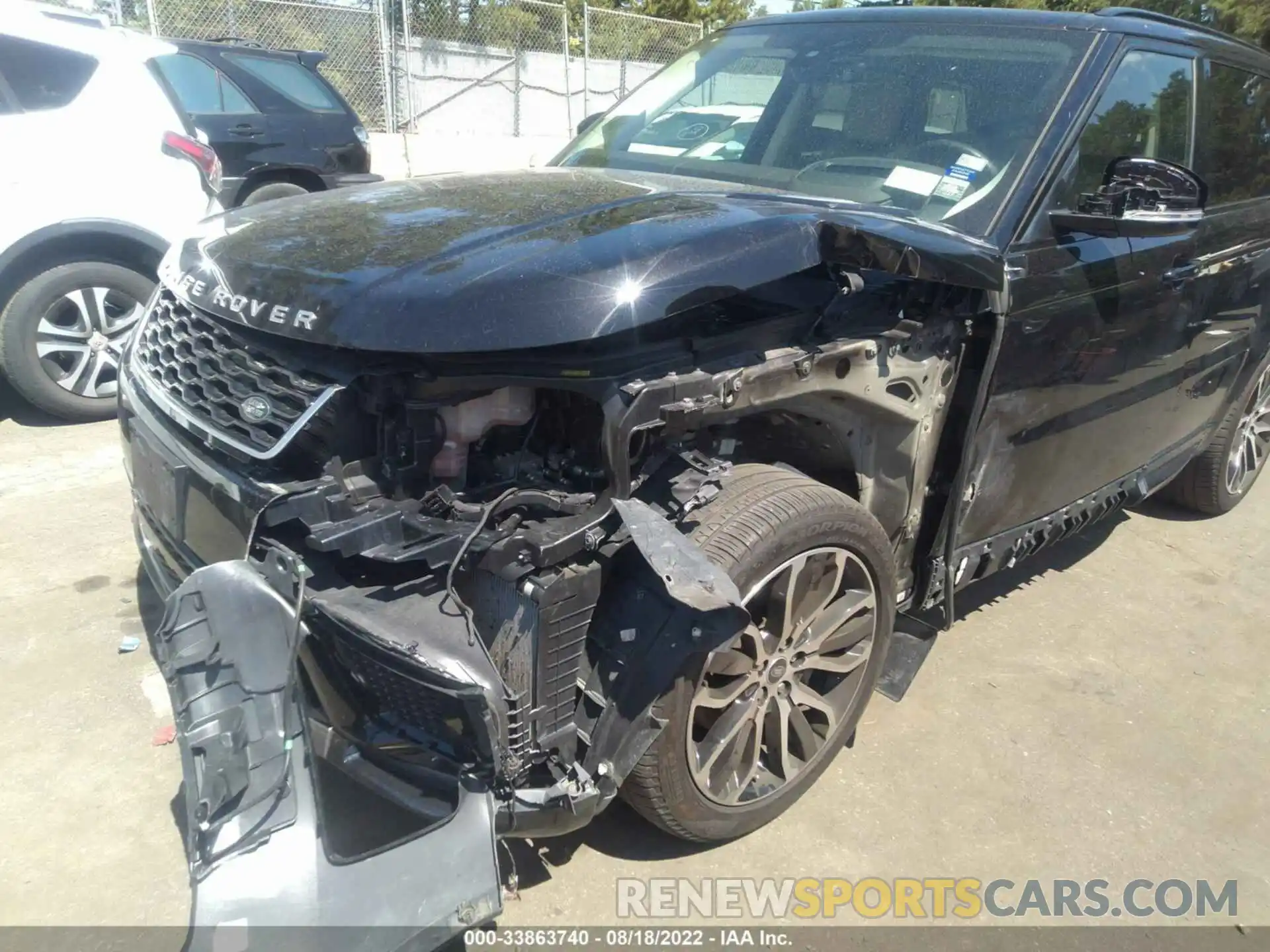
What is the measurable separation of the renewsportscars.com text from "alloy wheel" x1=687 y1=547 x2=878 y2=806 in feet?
0.77

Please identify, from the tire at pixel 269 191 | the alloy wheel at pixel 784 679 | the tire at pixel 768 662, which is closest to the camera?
the tire at pixel 768 662

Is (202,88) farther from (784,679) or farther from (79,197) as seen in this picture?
(784,679)

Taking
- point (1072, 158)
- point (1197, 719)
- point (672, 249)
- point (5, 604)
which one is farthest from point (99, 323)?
point (1197, 719)

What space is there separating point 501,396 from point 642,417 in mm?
326

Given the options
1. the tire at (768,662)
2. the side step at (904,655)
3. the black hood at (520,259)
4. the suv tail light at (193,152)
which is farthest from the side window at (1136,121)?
the suv tail light at (193,152)

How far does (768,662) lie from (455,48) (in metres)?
15.9

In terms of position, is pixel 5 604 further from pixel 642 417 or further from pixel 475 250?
pixel 642 417

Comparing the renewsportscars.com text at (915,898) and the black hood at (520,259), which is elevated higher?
the black hood at (520,259)

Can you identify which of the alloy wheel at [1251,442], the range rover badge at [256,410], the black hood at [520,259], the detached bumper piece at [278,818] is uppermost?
the black hood at [520,259]

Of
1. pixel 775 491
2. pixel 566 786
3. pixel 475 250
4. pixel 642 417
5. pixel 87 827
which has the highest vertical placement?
pixel 475 250

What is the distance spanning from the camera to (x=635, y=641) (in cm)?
204

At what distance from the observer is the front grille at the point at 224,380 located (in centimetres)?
202

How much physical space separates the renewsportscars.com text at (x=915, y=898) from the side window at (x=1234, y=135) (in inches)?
96.7

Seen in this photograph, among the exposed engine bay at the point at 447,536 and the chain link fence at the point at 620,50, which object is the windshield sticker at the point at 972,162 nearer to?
the exposed engine bay at the point at 447,536
